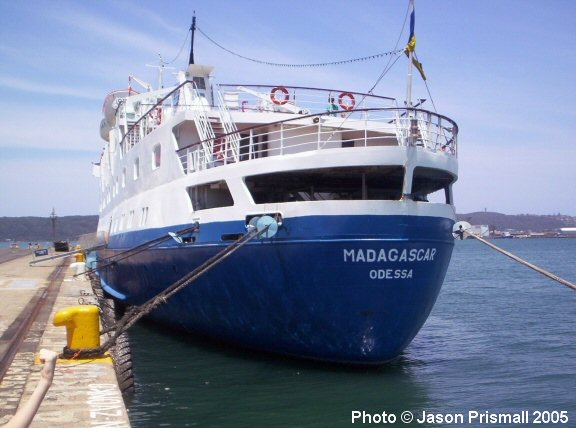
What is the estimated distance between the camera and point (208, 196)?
13586mm

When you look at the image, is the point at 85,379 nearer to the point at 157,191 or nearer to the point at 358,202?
the point at 358,202

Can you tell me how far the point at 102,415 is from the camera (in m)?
7.15

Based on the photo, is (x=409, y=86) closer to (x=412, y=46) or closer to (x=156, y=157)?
(x=412, y=46)

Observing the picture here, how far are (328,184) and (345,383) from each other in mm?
3715

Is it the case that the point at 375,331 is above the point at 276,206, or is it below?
below

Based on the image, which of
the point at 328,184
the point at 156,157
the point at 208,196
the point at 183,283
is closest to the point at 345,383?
the point at 183,283

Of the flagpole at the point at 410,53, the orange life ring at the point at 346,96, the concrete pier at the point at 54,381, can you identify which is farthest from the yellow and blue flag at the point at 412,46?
the concrete pier at the point at 54,381

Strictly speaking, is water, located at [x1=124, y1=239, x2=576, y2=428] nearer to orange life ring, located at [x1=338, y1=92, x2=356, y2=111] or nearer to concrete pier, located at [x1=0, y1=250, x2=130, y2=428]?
concrete pier, located at [x1=0, y1=250, x2=130, y2=428]

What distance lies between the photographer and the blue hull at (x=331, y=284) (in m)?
10.8

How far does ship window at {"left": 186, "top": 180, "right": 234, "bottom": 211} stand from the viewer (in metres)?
13.4

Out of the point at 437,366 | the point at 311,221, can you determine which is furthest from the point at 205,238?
the point at 437,366

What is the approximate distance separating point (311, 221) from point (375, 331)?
2225mm

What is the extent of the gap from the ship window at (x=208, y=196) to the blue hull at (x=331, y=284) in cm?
105

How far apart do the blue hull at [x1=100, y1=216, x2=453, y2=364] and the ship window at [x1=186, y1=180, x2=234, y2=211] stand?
41.2 inches
